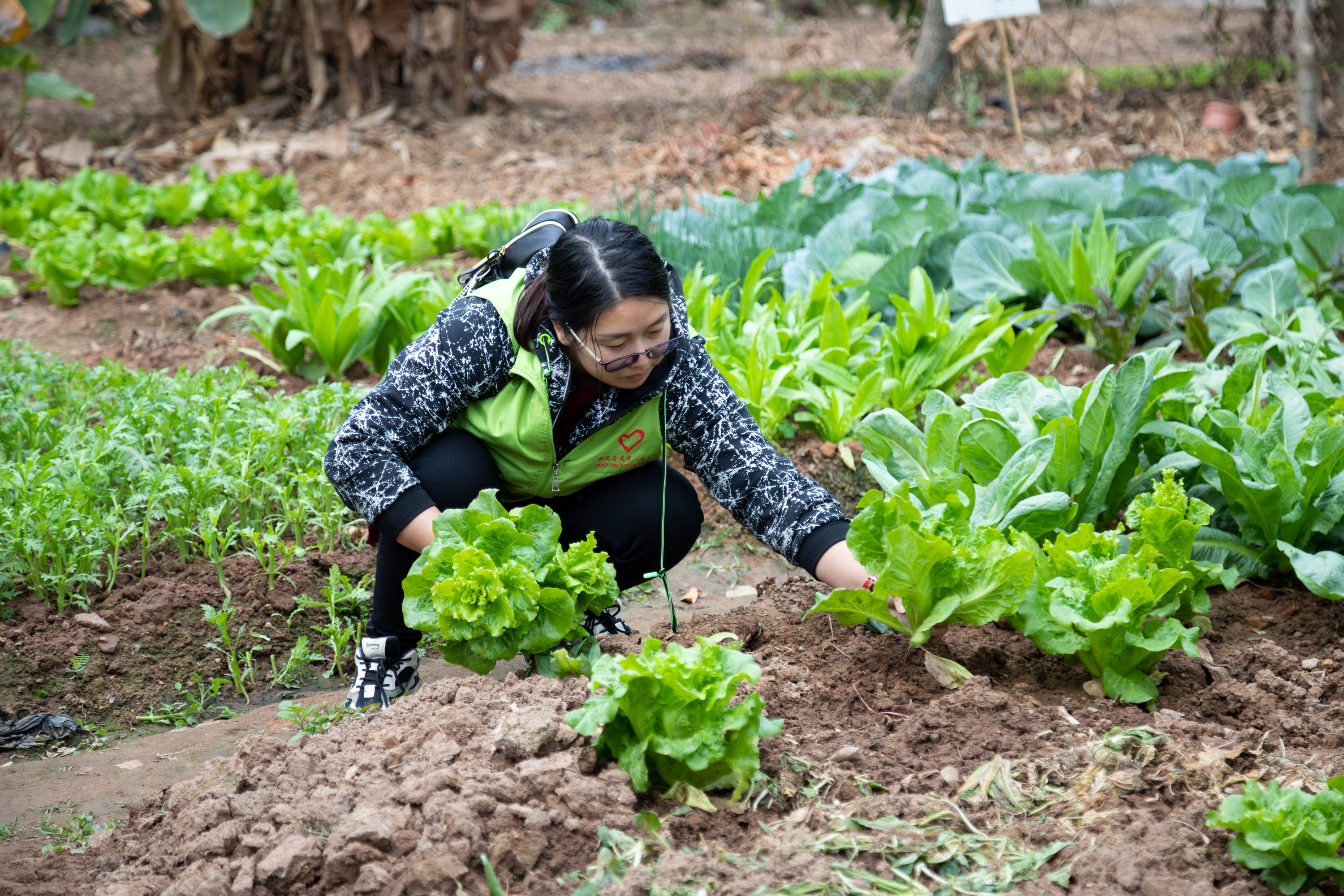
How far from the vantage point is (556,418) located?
230 cm

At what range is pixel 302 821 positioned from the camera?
1.60 metres

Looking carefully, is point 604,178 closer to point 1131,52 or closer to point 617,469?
point 617,469

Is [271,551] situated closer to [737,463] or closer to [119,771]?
[119,771]

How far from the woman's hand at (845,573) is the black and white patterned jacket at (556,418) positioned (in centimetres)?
2

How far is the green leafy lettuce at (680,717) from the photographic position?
62.6 inches

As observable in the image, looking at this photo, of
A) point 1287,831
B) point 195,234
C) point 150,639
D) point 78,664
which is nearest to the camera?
point 1287,831

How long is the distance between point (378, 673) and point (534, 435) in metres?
0.61

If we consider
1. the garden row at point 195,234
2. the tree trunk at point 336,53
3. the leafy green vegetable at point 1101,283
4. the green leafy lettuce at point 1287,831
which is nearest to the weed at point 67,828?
the green leafy lettuce at point 1287,831

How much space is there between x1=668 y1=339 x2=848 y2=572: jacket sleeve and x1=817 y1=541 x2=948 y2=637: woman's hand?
6cm

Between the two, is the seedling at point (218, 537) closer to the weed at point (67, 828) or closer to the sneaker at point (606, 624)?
the weed at point (67, 828)

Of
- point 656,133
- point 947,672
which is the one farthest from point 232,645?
point 656,133

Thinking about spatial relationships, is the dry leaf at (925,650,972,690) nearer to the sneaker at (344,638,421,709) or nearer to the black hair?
the black hair

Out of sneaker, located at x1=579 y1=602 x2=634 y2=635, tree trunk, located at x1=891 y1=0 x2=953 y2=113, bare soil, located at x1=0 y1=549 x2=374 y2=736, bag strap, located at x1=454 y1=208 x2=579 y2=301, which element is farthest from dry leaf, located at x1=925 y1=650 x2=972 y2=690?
tree trunk, located at x1=891 y1=0 x2=953 y2=113

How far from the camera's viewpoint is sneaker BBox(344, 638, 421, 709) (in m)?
2.29
